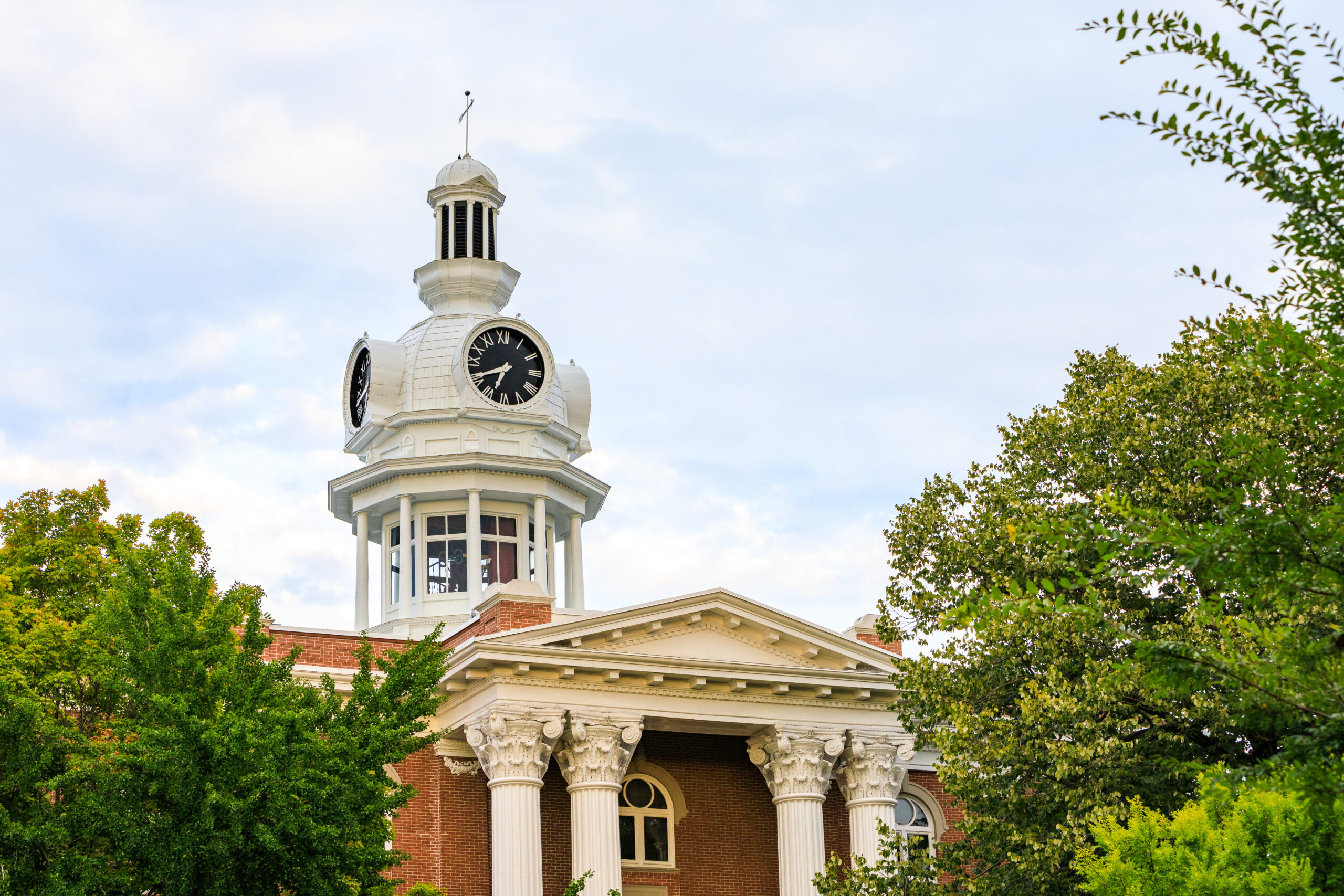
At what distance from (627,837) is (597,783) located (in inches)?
117

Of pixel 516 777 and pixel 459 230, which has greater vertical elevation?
pixel 459 230

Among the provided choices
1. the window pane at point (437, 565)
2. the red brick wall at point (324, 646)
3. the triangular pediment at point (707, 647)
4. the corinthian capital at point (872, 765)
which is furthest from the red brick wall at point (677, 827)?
the window pane at point (437, 565)

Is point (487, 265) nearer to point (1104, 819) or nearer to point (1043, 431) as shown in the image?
point (1043, 431)

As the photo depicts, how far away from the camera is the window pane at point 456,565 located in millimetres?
37438

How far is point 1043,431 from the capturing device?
24344 mm

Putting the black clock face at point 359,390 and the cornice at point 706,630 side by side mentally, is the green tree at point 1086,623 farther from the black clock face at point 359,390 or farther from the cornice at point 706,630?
the black clock face at point 359,390

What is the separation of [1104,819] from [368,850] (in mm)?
9015

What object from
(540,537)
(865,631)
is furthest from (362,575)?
(865,631)

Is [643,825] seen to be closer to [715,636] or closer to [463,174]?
[715,636]

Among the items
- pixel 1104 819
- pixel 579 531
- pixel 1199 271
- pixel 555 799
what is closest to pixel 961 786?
pixel 1104 819

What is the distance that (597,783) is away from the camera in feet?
88.9

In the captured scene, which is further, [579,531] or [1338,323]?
[579,531]

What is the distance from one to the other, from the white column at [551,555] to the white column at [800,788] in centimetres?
1039

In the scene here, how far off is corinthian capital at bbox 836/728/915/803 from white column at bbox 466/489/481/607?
10.3 meters
